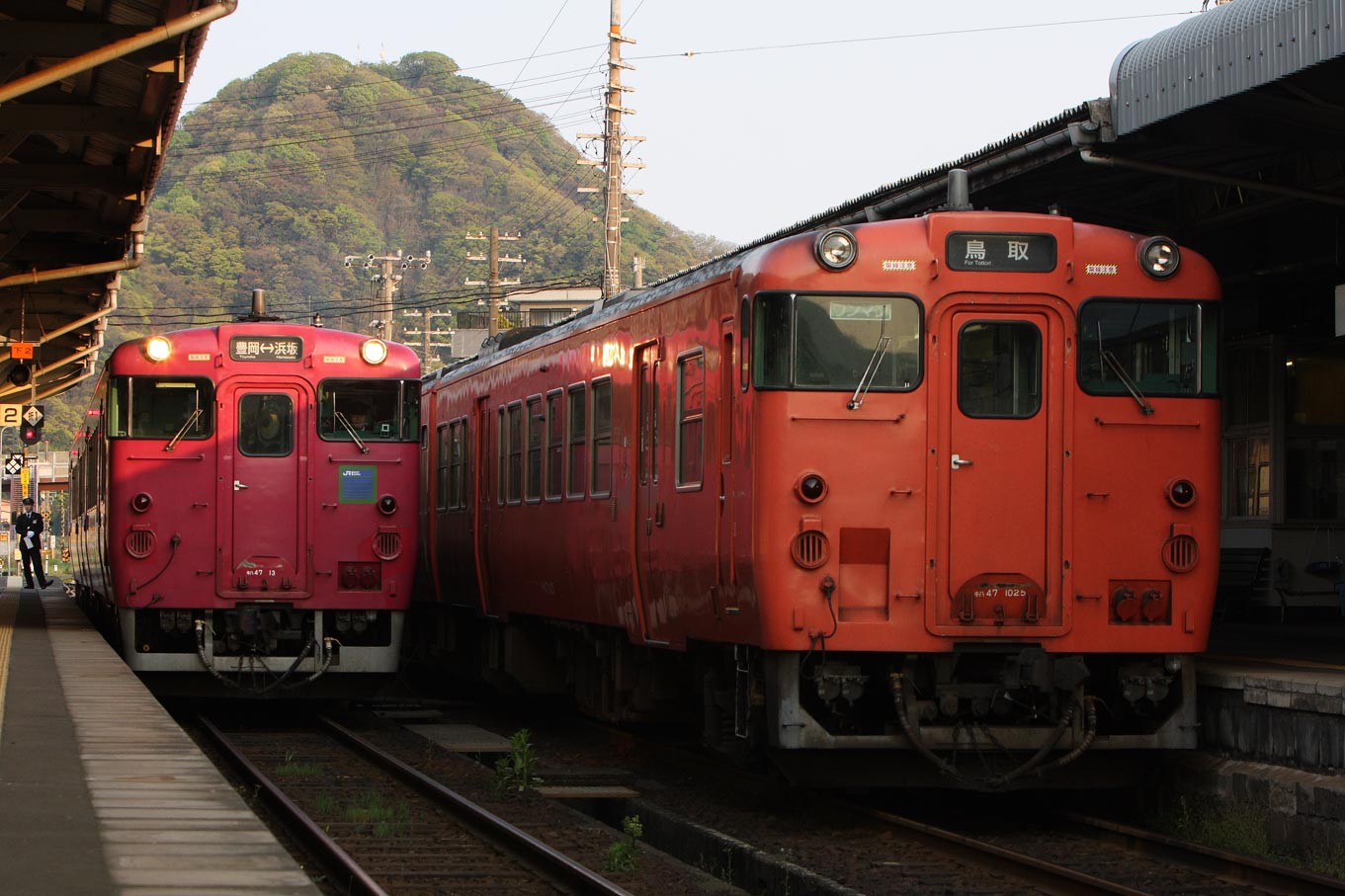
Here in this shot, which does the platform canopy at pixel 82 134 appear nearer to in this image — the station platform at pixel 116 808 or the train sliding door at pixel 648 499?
the train sliding door at pixel 648 499

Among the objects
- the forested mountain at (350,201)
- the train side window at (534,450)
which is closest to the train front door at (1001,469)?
the train side window at (534,450)

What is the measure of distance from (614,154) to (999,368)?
83.7ft

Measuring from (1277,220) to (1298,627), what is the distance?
3.60m

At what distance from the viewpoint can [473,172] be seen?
11819cm

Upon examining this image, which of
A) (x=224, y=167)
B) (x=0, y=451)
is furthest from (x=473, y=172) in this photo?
(x=0, y=451)

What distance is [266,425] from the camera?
50.0ft

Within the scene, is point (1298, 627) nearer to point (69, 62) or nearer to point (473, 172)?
point (69, 62)

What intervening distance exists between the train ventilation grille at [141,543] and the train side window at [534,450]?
2.89 m

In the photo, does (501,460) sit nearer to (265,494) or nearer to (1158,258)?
(265,494)

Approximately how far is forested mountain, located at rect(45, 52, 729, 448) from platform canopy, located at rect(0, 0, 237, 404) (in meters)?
59.0

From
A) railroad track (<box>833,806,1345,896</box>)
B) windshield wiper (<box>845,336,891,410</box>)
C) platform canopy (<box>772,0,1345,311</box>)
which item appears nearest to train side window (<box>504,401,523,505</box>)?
platform canopy (<box>772,0,1345,311</box>)

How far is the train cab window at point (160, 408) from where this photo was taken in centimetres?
1491

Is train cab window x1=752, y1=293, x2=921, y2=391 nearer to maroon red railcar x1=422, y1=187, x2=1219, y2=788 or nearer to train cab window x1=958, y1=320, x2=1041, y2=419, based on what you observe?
maroon red railcar x1=422, y1=187, x2=1219, y2=788

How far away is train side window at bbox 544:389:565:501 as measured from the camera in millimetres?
14016
